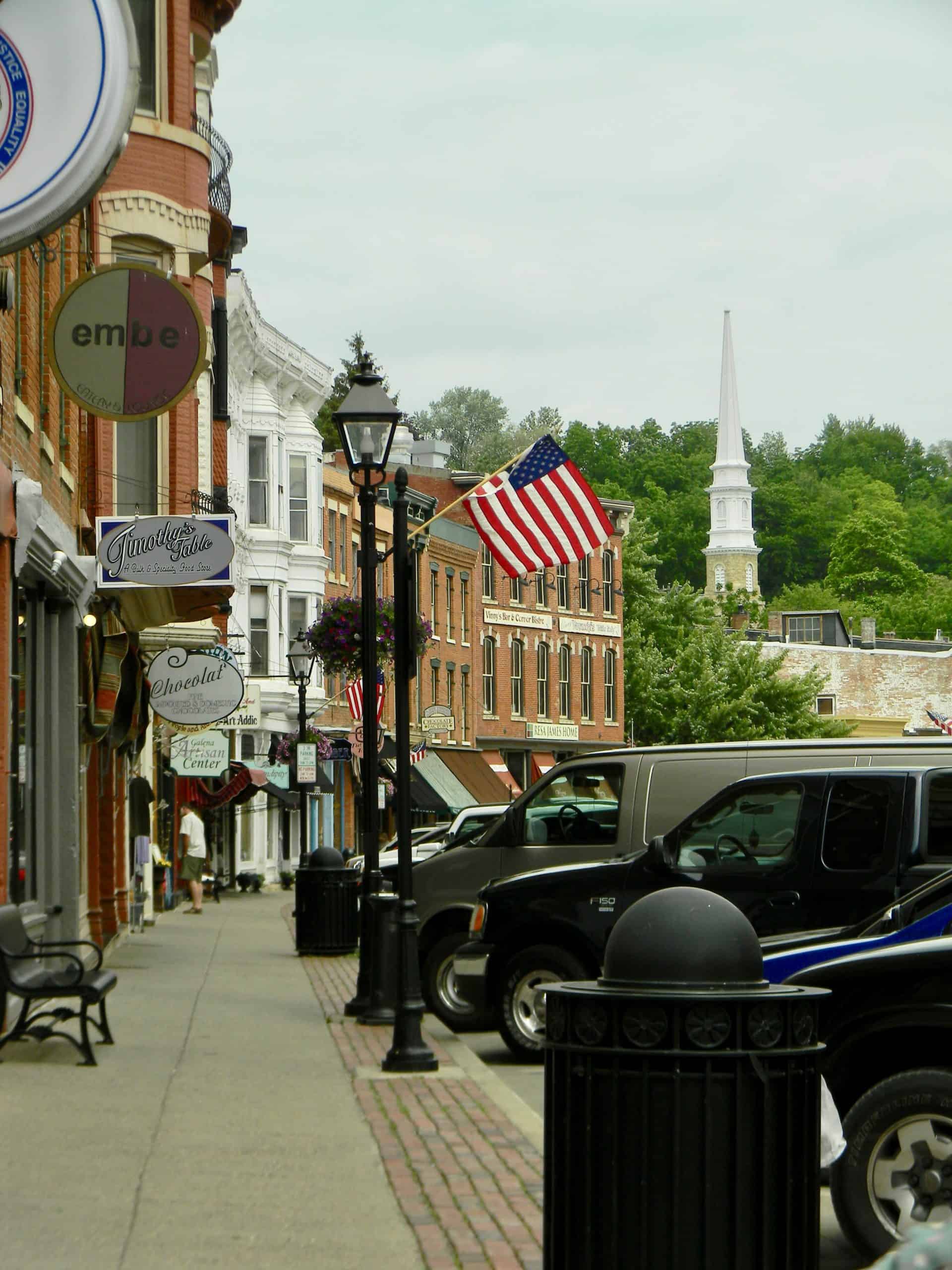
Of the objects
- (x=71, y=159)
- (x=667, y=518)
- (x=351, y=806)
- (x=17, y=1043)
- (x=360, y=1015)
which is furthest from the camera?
(x=667, y=518)

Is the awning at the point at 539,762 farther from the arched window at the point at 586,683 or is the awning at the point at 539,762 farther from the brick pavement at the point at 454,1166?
the brick pavement at the point at 454,1166

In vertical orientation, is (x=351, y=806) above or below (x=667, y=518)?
below

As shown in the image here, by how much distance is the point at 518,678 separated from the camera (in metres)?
67.6

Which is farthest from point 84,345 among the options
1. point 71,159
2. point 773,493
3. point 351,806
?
point 773,493

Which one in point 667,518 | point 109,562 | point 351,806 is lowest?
point 351,806

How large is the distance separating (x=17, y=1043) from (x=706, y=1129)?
31.3ft

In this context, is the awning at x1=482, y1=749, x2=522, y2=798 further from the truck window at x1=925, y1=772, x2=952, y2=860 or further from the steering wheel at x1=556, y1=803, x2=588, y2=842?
the truck window at x1=925, y1=772, x2=952, y2=860

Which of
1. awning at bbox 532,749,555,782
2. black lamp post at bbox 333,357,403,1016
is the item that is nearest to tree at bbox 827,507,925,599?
awning at bbox 532,749,555,782

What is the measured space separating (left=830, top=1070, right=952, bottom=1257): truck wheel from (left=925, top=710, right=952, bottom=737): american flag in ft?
219

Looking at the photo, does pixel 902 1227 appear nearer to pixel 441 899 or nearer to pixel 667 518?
pixel 441 899

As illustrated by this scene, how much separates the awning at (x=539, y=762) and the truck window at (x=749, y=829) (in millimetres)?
53376

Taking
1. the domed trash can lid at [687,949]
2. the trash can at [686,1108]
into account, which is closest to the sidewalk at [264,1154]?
the trash can at [686,1108]

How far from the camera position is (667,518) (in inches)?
5197

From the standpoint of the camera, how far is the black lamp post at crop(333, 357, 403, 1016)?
15.5 meters
